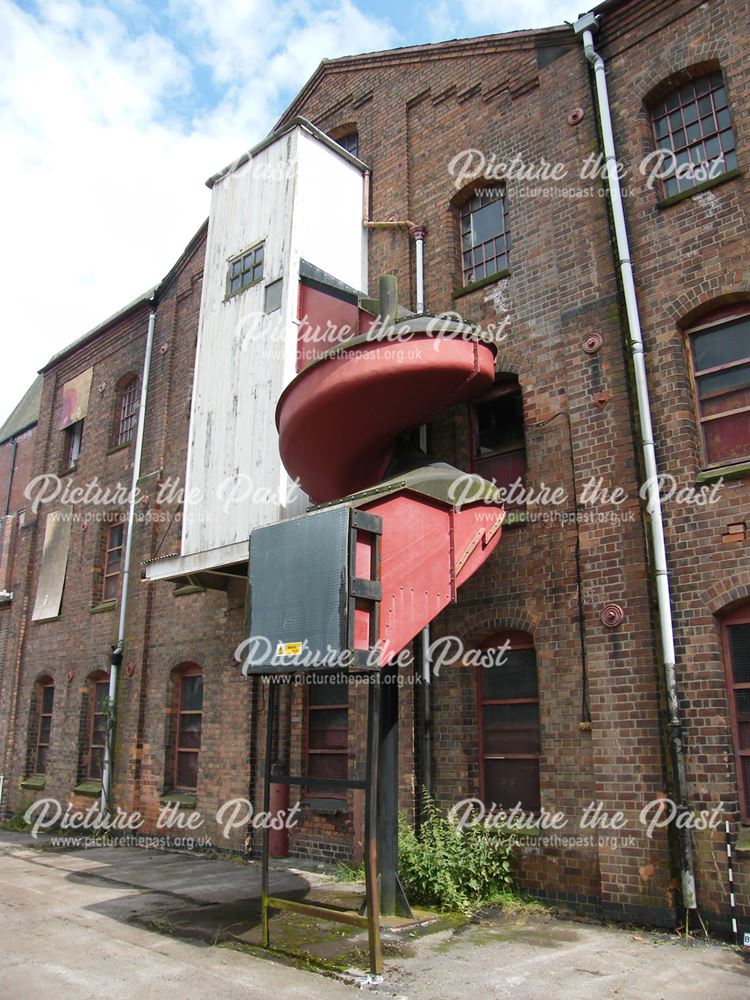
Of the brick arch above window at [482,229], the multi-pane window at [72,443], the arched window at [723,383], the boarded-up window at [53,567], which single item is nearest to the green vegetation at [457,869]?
the arched window at [723,383]

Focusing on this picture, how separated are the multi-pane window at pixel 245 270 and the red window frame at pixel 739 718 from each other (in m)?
8.05

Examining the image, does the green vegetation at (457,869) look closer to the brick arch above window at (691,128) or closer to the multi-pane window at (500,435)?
the multi-pane window at (500,435)

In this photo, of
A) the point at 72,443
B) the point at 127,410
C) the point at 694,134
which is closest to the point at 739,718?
the point at 694,134

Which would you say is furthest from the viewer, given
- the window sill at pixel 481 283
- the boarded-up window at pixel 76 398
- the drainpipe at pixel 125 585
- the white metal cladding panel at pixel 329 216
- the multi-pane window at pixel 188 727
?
the boarded-up window at pixel 76 398

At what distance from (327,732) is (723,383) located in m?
6.81

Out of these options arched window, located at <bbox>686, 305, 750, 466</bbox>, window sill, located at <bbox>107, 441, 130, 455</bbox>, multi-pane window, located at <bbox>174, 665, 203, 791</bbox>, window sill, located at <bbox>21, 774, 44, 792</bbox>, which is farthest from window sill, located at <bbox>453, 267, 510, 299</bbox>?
window sill, located at <bbox>21, 774, 44, 792</bbox>

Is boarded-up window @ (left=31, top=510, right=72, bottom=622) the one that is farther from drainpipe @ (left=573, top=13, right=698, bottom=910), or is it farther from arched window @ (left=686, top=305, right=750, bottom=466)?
arched window @ (left=686, top=305, right=750, bottom=466)

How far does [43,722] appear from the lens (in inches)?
671

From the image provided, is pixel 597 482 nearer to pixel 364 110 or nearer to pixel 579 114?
pixel 579 114

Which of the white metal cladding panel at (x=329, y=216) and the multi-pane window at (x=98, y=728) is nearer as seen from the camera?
the white metal cladding panel at (x=329, y=216)

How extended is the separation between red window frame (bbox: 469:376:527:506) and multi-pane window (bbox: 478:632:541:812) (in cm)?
175

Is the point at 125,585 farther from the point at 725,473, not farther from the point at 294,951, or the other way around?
the point at 725,473

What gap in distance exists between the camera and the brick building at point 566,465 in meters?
7.45

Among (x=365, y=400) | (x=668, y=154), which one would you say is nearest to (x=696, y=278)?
(x=668, y=154)
